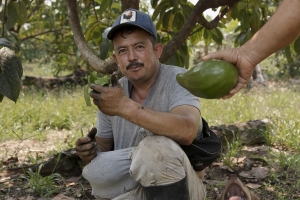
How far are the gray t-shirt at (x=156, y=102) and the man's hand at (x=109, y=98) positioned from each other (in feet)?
1.06

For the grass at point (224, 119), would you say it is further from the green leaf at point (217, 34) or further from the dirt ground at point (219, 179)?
the green leaf at point (217, 34)

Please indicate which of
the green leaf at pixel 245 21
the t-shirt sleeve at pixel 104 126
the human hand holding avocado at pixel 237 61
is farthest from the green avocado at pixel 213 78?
the green leaf at pixel 245 21

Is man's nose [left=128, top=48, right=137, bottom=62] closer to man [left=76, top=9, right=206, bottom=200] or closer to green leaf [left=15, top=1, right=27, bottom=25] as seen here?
man [left=76, top=9, right=206, bottom=200]

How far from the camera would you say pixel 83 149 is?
1.97 m

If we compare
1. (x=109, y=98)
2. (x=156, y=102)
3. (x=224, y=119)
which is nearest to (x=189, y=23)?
(x=156, y=102)

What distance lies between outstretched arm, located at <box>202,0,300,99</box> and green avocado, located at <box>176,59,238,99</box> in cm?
4

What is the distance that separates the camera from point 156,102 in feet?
6.66

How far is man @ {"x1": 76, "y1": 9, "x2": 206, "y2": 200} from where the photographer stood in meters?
1.74

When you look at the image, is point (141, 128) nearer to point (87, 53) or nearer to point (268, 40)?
point (87, 53)

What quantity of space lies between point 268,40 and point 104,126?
112cm

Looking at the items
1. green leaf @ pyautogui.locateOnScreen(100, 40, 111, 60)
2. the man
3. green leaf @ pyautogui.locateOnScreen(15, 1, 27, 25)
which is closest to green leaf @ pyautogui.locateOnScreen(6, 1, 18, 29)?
green leaf @ pyautogui.locateOnScreen(15, 1, 27, 25)

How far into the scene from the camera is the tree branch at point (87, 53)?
7.57ft

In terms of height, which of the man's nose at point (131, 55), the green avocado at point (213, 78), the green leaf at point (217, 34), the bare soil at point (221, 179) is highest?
the green leaf at point (217, 34)

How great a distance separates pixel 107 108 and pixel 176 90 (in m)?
0.41
